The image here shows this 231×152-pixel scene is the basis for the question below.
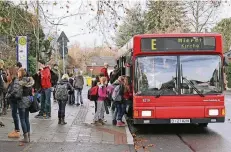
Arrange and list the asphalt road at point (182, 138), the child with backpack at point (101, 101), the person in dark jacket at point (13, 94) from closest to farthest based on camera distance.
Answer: the person in dark jacket at point (13, 94) → the asphalt road at point (182, 138) → the child with backpack at point (101, 101)

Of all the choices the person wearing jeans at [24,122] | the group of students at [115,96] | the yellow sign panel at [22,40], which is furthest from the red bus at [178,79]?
the yellow sign panel at [22,40]

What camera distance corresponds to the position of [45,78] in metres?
14.9

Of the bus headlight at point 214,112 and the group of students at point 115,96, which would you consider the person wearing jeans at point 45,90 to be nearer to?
the group of students at point 115,96

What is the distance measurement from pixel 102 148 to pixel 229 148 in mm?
3109

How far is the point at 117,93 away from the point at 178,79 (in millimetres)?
2350

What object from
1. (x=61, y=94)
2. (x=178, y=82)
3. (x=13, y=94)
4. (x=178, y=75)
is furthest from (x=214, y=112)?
(x=13, y=94)

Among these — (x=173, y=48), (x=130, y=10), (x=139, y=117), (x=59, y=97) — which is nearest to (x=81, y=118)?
(x=59, y=97)

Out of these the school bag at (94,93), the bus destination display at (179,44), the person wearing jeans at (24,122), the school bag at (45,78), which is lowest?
the person wearing jeans at (24,122)

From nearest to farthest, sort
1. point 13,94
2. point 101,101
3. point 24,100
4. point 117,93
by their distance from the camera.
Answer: point 13,94 < point 24,100 < point 117,93 < point 101,101

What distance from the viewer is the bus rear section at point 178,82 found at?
12445 mm

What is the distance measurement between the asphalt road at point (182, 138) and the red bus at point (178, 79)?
0.50 metres

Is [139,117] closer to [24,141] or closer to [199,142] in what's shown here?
[199,142]

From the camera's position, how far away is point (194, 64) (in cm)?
1263

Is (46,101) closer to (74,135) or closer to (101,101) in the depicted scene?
(101,101)
